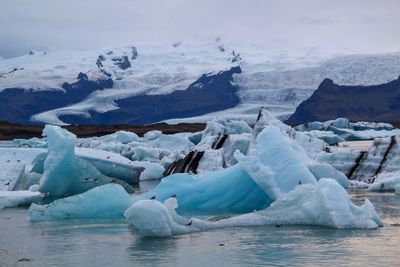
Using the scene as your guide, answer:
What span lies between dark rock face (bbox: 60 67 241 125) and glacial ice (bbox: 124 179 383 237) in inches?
3833

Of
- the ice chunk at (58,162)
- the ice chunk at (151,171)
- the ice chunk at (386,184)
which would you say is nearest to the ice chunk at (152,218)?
the ice chunk at (58,162)

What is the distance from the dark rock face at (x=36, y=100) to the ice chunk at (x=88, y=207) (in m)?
110

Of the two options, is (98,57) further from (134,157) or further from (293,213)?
(293,213)

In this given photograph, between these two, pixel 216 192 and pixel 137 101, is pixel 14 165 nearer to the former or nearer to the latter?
pixel 216 192

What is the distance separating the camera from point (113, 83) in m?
115

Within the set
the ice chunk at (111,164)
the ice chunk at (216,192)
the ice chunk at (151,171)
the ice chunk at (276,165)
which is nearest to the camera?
the ice chunk at (276,165)

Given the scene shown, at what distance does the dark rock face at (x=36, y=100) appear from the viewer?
119m

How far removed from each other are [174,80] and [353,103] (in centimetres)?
2429

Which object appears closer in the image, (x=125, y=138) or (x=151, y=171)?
(x=151, y=171)

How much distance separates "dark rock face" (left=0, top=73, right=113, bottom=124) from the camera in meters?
119

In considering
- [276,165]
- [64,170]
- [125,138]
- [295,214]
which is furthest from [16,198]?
[125,138]

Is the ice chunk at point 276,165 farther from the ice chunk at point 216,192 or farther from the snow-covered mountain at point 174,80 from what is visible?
the snow-covered mountain at point 174,80

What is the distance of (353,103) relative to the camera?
96750 millimetres

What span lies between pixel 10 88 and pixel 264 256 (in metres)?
119
